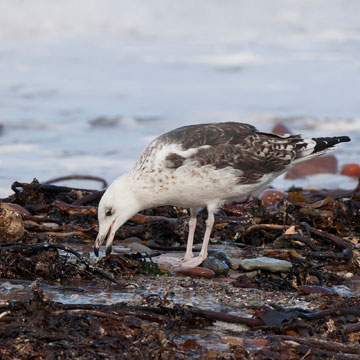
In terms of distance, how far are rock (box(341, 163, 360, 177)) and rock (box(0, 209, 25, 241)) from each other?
22.5 ft

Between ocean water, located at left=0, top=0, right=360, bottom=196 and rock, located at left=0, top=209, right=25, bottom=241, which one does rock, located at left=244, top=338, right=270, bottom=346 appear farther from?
ocean water, located at left=0, top=0, right=360, bottom=196

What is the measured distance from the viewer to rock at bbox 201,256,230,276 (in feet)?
18.4

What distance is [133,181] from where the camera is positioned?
615 cm

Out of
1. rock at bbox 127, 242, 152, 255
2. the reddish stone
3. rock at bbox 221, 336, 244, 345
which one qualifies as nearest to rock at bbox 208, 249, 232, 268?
rock at bbox 127, 242, 152, 255

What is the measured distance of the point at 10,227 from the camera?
5.74 metres

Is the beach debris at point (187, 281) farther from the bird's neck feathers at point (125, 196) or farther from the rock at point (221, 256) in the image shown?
the bird's neck feathers at point (125, 196)

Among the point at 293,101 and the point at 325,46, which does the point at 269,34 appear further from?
A: the point at 293,101

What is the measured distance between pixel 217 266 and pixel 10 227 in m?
1.56

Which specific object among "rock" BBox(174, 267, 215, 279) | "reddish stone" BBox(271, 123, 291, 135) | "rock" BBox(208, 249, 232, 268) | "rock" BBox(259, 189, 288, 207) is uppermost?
"reddish stone" BBox(271, 123, 291, 135)

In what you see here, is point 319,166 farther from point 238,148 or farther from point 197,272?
point 197,272

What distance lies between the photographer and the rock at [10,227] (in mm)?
5715

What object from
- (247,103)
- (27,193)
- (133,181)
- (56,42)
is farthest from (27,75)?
(133,181)

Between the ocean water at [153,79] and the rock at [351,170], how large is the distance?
0.25 metres

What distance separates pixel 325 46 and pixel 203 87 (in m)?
6.34
